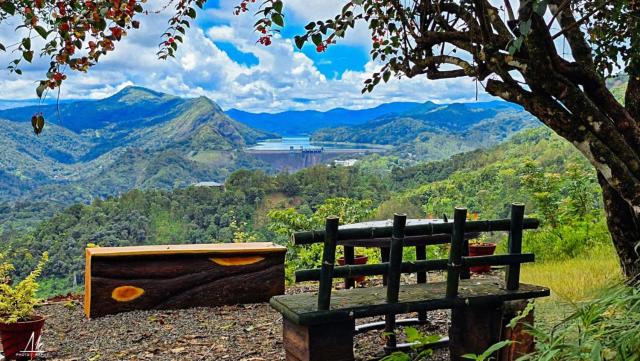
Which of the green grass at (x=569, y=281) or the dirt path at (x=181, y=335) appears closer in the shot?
the green grass at (x=569, y=281)

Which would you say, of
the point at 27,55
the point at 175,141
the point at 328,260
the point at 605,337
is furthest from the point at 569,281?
the point at 175,141

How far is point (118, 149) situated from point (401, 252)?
239 feet

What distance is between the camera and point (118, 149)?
72.8m

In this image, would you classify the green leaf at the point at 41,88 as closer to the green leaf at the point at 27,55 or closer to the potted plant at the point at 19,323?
the green leaf at the point at 27,55

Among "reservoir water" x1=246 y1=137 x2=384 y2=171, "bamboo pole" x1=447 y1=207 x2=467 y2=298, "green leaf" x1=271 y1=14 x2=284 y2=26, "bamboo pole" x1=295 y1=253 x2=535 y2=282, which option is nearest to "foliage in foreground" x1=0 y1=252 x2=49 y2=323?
"bamboo pole" x1=295 y1=253 x2=535 y2=282

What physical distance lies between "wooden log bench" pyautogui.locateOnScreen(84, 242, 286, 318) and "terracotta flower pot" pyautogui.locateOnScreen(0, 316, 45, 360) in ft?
3.18

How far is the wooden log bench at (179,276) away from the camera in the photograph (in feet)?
17.8

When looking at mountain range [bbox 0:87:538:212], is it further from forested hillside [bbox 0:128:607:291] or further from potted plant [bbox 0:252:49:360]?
potted plant [bbox 0:252:49:360]

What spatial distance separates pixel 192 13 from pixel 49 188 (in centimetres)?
5387

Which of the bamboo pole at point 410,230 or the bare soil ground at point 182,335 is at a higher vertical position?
the bamboo pole at point 410,230

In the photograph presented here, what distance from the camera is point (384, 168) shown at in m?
37.2

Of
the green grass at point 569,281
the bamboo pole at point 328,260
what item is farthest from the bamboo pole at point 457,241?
the green grass at point 569,281

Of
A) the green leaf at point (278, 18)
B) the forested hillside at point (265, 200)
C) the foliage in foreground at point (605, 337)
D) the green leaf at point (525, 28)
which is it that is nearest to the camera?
the foliage in foreground at point (605, 337)

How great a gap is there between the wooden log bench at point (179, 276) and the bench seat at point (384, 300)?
2278 mm
